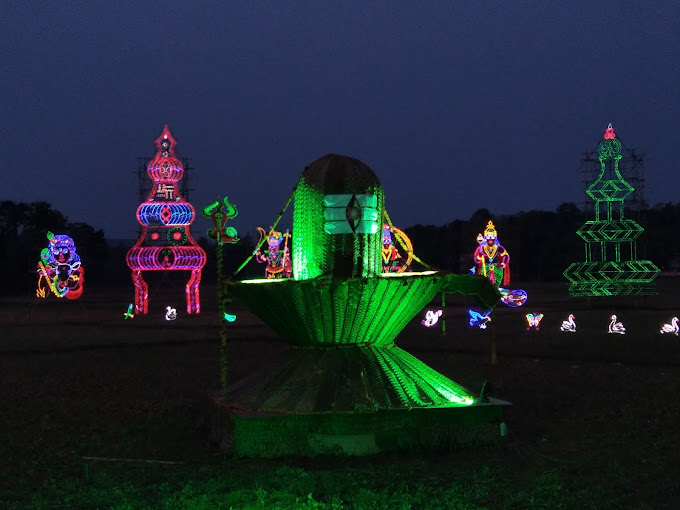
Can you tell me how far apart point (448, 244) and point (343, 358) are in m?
60.6

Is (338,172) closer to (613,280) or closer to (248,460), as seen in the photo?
(248,460)

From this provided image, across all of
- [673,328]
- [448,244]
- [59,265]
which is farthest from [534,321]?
[448,244]

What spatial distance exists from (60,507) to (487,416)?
4661 mm

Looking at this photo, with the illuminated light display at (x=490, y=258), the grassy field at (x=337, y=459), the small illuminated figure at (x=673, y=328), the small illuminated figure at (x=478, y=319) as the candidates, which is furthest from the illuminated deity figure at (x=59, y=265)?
the small illuminated figure at (x=673, y=328)

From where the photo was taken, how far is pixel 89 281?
242ft

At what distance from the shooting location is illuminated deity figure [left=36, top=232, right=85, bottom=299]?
115 feet

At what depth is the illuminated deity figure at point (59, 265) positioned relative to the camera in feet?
115

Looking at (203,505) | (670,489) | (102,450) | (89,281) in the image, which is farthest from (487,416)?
(89,281)

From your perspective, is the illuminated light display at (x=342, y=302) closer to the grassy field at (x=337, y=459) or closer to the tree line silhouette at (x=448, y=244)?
the grassy field at (x=337, y=459)

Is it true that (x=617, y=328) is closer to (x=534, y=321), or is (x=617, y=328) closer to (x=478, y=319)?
(x=534, y=321)

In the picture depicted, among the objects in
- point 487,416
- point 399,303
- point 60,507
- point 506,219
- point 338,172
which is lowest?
point 60,507

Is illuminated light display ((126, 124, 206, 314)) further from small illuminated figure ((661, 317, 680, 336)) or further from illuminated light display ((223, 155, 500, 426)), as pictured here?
illuminated light display ((223, 155, 500, 426))

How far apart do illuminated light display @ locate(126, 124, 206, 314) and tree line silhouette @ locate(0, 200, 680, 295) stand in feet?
81.4

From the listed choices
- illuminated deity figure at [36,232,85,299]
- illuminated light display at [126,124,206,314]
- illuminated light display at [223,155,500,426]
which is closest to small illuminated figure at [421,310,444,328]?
illuminated light display at [126,124,206,314]
